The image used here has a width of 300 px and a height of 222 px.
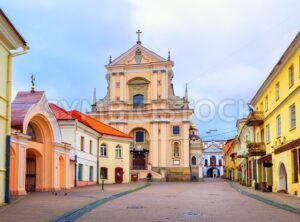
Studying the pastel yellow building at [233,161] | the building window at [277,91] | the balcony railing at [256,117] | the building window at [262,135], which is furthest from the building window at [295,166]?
the pastel yellow building at [233,161]

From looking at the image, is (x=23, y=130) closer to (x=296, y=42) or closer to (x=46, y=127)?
(x=46, y=127)

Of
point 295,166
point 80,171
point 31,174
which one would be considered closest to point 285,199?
point 295,166

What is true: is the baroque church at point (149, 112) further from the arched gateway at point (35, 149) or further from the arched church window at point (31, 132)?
the arched church window at point (31, 132)

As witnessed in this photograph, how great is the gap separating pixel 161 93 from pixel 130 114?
572 centimetres

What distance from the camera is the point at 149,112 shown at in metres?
65.8

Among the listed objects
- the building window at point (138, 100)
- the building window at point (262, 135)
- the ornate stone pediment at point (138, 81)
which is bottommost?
the building window at point (262, 135)

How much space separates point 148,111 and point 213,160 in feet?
226

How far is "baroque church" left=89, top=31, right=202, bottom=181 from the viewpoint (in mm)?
64438

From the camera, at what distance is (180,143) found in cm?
6500

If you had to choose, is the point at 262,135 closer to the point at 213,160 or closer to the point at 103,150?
the point at 103,150

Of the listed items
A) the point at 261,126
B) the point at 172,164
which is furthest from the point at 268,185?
the point at 172,164

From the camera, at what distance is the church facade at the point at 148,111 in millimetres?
64438

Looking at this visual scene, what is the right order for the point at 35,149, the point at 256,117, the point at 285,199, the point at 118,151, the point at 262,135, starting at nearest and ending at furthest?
the point at 285,199
the point at 35,149
the point at 256,117
the point at 262,135
the point at 118,151

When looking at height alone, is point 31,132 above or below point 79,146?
above
